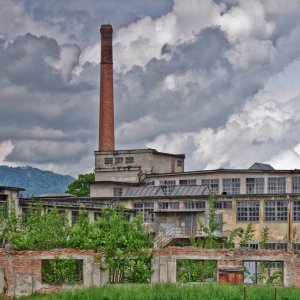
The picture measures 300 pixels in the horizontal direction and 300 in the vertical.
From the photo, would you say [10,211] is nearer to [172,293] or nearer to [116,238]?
[116,238]

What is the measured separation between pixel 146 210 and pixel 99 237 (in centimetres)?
2217

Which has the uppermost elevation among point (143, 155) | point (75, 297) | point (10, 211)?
point (143, 155)

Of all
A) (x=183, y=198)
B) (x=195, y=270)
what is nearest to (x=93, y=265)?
(x=195, y=270)

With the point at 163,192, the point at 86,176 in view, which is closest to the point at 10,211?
the point at 163,192

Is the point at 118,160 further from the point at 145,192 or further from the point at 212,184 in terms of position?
the point at 212,184

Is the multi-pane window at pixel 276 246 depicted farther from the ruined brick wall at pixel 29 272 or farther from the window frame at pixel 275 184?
the ruined brick wall at pixel 29 272

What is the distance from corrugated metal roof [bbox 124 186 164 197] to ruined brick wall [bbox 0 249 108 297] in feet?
87.4

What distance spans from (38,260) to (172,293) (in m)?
8.34

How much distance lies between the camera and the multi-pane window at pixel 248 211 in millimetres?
64000

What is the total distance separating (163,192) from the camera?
71000mm

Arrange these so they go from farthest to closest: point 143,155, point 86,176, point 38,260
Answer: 1. point 86,176
2. point 143,155
3. point 38,260

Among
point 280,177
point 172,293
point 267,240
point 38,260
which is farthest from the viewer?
point 280,177

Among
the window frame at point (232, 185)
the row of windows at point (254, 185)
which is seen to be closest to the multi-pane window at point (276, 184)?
the row of windows at point (254, 185)

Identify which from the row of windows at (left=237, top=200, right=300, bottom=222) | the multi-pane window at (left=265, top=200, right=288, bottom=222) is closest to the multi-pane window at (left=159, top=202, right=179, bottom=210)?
the row of windows at (left=237, top=200, right=300, bottom=222)
